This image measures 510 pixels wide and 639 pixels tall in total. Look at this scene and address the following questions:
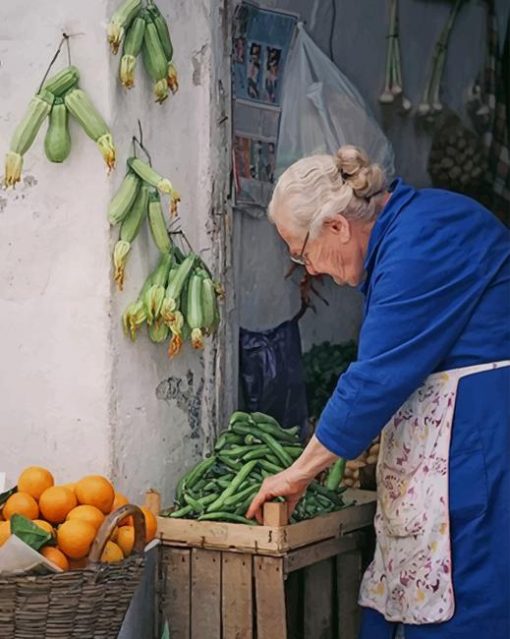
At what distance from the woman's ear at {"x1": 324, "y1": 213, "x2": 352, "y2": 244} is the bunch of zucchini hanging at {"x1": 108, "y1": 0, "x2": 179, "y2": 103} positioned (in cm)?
88

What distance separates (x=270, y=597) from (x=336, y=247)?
105 cm

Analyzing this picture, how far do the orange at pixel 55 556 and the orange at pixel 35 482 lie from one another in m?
0.25

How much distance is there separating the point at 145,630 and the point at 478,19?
3679mm

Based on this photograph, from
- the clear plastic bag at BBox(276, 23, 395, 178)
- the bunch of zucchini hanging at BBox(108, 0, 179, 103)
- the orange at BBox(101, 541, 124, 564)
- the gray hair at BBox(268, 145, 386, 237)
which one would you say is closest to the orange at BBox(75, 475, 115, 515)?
the orange at BBox(101, 541, 124, 564)

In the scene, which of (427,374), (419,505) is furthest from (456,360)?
(419,505)

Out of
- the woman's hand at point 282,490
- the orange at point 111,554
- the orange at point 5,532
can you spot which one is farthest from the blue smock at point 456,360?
the orange at point 5,532

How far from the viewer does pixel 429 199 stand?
10.8 feet

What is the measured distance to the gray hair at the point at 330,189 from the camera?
11.0ft

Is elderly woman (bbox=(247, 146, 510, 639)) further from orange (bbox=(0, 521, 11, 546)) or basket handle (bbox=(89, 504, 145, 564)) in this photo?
orange (bbox=(0, 521, 11, 546))

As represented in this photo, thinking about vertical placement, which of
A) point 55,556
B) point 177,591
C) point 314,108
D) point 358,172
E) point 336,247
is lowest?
point 177,591

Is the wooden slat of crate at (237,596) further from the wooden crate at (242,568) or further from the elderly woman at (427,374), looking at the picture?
the elderly woman at (427,374)

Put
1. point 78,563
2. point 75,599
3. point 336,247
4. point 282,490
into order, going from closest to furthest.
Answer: point 75,599 → point 78,563 → point 336,247 → point 282,490

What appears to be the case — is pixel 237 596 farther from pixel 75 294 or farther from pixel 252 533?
pixel 75 294

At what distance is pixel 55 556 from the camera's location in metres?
3.12
